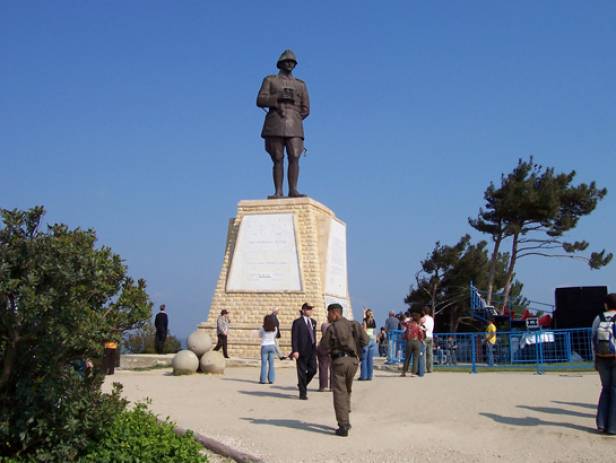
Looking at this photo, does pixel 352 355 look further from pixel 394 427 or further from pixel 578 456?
pixel 578 456

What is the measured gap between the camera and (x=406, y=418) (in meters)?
8.73

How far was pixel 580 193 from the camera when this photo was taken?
98.5 feet

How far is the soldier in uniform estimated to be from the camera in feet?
24.6

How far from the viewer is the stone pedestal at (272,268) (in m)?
18.4

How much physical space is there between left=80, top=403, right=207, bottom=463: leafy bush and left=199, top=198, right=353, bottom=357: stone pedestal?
10821mm

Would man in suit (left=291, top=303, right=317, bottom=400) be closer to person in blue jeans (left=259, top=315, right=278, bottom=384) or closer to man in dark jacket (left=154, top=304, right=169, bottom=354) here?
person in blue jeans (left=259, top=315, right=278, bottom=384)

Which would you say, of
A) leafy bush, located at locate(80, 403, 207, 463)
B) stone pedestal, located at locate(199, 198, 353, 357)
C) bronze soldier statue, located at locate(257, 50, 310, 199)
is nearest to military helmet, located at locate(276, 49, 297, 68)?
bronze soldier statue, located at locate(257, 50, 310, 199)

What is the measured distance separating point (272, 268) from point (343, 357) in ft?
36.6

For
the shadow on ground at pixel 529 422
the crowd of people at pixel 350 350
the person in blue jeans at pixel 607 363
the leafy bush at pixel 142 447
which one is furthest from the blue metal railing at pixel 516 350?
the leafy bush at pixel 142 447

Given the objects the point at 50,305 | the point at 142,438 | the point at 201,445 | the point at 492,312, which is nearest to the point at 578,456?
the point at 201,445

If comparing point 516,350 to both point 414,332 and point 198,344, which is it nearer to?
point 414,332

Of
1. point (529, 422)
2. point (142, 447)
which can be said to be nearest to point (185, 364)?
point (142, 447)

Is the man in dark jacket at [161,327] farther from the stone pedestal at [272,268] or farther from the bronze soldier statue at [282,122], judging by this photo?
the bronze soldier statue at [282,122]

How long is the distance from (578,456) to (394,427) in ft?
6.97
